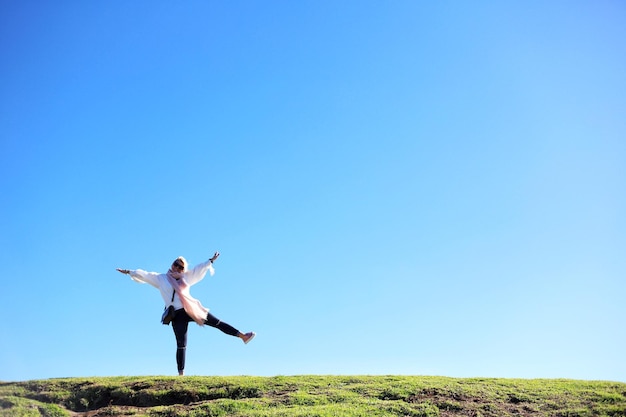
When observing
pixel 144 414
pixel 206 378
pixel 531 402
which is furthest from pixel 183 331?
pixel 531 402

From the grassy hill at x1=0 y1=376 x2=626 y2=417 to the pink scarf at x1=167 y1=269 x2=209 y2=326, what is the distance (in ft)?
6.09

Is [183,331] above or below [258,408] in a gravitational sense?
above

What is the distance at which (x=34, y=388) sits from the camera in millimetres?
16062

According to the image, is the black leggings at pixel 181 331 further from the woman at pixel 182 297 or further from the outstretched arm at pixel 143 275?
the outstretched arm at pixel 143 275

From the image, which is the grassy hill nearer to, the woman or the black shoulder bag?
the woman

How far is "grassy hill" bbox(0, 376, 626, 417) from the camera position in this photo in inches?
547

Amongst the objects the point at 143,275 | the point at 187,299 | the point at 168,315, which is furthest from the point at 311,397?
the point at 143,275

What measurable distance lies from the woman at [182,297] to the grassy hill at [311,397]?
133 cm

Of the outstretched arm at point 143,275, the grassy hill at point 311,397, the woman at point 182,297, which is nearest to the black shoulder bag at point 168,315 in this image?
the woman at point 182,297

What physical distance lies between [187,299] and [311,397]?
181 inches

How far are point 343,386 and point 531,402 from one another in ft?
16.8

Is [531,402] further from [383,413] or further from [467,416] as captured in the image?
[383,413]

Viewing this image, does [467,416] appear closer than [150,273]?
Yes

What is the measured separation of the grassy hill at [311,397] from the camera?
1391 cm
